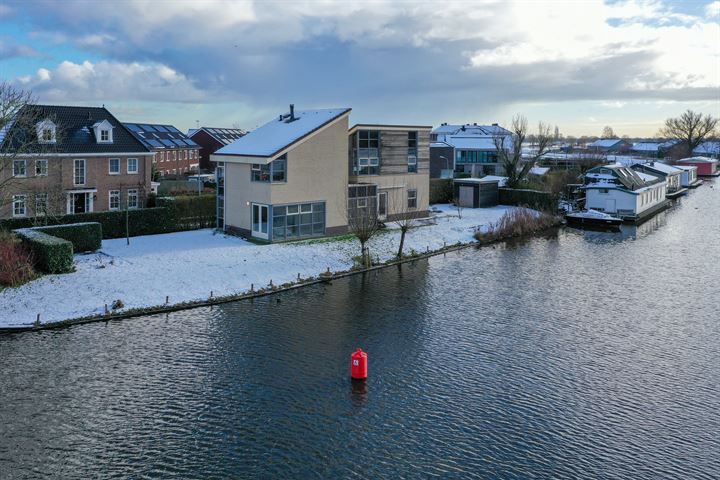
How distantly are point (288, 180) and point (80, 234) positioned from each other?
11.7 metres

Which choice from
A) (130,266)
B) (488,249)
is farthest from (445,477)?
(488,249)

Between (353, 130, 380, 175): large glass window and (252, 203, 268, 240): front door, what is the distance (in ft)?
28.7

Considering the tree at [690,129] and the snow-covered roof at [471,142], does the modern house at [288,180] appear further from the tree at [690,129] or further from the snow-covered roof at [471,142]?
the tree at [690,129]

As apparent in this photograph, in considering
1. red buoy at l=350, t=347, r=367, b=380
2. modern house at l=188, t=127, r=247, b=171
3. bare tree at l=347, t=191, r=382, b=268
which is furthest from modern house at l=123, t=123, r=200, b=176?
red buoy at l=350, t=347, r=367, b=380

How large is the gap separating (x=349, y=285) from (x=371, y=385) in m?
12.9

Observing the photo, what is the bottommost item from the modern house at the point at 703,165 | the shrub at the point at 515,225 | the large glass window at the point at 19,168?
the shrub at the point at 515,225

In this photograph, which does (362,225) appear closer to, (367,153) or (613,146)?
(367,153)

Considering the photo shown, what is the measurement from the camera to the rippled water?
15.2 m

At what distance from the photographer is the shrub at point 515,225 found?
45.9m

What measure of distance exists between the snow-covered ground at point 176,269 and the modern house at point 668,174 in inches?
1755

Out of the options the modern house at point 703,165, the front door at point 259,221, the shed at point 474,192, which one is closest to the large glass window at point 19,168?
the front door at point 259,221

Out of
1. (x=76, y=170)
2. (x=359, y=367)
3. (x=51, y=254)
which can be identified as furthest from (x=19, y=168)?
(x=359, y=367)

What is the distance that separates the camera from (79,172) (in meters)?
44.9

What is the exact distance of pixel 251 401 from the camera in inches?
719
